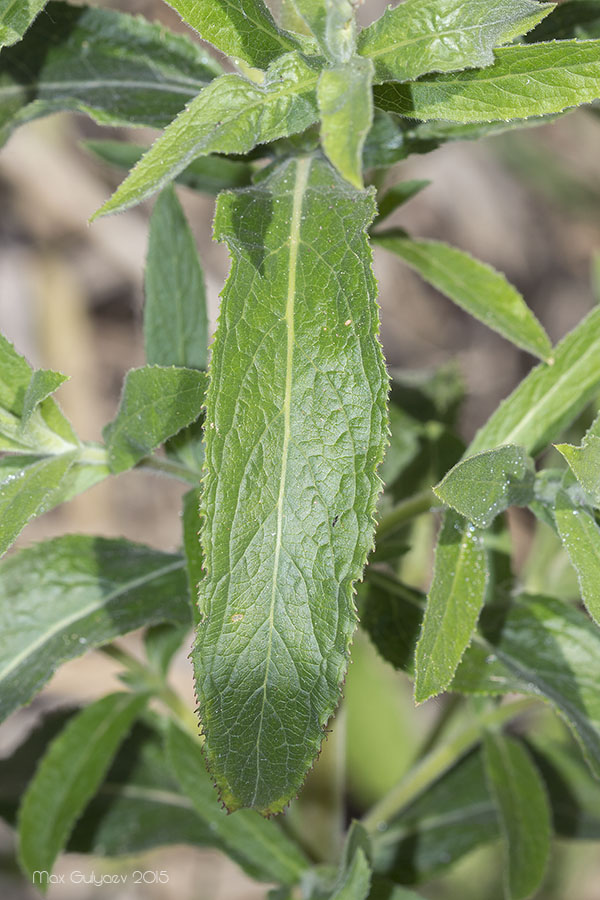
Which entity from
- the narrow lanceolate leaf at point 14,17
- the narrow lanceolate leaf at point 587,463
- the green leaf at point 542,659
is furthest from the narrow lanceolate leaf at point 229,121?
the green leaf at point 542,659

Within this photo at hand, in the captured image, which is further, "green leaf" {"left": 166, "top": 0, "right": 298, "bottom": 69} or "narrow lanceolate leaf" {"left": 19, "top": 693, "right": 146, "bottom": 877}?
"narrow lanceolate leaf" {"left": 19, "top": 693, "right": 146, "bottom": 877}

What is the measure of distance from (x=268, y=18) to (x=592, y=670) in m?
1.00

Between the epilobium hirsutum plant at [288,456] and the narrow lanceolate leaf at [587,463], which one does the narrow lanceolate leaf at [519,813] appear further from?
the narrow lanceolate leaf at [587,463]

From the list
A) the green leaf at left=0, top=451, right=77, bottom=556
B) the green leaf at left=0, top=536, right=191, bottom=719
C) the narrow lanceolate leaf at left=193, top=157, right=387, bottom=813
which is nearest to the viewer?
the narrow lanceolate leaf at left=193, top=157, right=387, bottom=813

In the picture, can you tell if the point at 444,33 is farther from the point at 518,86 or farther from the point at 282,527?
the point at 282,527

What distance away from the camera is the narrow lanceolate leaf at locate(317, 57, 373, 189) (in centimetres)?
102

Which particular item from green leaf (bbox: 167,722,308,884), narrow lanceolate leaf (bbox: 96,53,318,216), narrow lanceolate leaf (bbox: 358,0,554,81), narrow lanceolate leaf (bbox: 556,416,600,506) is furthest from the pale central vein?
green leaf (bbox: 167,722,308,884)

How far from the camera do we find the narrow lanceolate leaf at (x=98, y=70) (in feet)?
4.90

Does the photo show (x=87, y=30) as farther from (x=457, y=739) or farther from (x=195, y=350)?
(x=457, y=739)

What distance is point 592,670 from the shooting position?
1433mm

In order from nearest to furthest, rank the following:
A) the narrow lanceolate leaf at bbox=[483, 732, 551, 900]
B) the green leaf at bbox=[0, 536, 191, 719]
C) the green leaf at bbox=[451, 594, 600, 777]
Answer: the green leaf at bbox=[451, 594, 600, 777], the green leaf at bbox=[0, 536, 191, 719], the narrow lanceolate leaf at bbox=[483, 732, 551, 900]

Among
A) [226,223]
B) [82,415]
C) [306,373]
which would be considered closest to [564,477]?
[306,373]

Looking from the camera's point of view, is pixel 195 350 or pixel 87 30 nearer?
pixel 87 30

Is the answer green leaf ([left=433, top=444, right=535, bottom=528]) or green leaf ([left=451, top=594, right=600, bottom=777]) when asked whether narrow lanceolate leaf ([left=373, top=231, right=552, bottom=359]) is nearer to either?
green leaf ([left=433, top=444, right=535, bottom=528])
